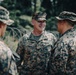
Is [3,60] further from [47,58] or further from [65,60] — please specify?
[47,58]

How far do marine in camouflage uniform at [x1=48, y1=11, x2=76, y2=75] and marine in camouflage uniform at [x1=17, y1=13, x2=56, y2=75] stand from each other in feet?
1.47

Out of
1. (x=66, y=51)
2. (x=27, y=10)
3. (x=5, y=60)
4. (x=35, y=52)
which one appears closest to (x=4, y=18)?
(x=5, y=60)

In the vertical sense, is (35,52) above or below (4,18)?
below

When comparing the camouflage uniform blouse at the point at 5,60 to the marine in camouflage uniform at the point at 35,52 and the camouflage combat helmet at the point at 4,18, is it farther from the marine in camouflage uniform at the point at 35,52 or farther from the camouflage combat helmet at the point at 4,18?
the marine in camouflage uniform at the point at 35,52

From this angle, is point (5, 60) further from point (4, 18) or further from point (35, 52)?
point (35, 52)

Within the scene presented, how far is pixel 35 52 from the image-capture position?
242 inches

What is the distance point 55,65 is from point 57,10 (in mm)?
13902

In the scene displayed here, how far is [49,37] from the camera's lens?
20.4ft

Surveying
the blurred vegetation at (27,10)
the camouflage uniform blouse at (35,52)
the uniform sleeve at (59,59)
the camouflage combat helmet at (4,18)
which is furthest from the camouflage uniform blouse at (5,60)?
the blurred vegetation at (27,10)

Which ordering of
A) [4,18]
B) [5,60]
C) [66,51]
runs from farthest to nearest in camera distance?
[66,51] < [4,18] < [5,60]

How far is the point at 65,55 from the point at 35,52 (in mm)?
921

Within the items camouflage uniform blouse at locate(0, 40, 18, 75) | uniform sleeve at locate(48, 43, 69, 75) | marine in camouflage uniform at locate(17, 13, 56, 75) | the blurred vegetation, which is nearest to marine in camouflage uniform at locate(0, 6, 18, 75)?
camouflage uniform blouse at locate(0, 40, 18, 75)

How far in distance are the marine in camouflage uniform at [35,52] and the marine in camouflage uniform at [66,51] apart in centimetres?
45

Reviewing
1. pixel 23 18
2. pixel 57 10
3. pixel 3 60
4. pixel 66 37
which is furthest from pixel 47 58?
pixel 57 10
